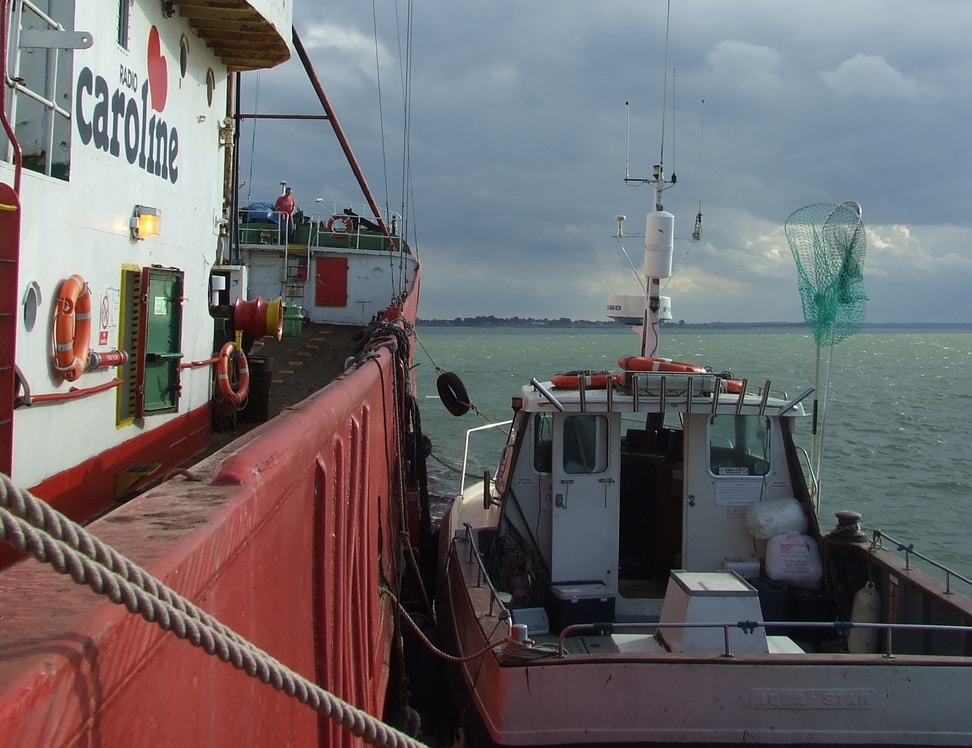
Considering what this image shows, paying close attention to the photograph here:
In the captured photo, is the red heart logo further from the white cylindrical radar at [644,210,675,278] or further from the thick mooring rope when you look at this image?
the thick mooring rope

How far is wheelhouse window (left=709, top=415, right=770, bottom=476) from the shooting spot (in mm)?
7898

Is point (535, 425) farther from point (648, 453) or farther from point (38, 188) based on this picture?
point (38, 188)

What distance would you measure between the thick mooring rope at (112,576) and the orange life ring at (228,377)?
7.79 meters

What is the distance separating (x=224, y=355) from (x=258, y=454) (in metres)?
6.86

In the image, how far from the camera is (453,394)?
41.8ft

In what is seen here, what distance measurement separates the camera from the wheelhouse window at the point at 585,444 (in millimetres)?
7770

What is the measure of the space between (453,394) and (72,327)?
760 cm

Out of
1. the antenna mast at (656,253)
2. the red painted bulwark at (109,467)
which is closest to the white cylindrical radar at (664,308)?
the antenna mast at (656,253)

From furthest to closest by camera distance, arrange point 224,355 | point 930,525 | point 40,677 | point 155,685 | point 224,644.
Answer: point 930,525
point 224,355
point 155,685
point 224,644
point 40,677

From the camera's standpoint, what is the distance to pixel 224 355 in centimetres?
950

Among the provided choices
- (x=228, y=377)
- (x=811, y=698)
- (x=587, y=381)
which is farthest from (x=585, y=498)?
(x=228, y=377)

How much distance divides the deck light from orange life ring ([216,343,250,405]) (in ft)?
8.27

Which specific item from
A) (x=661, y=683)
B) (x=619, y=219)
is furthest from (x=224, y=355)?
(x=661, y=683)

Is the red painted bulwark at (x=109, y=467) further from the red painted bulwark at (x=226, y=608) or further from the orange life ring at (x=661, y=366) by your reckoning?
the orange life ring at (x=661, y=366)
